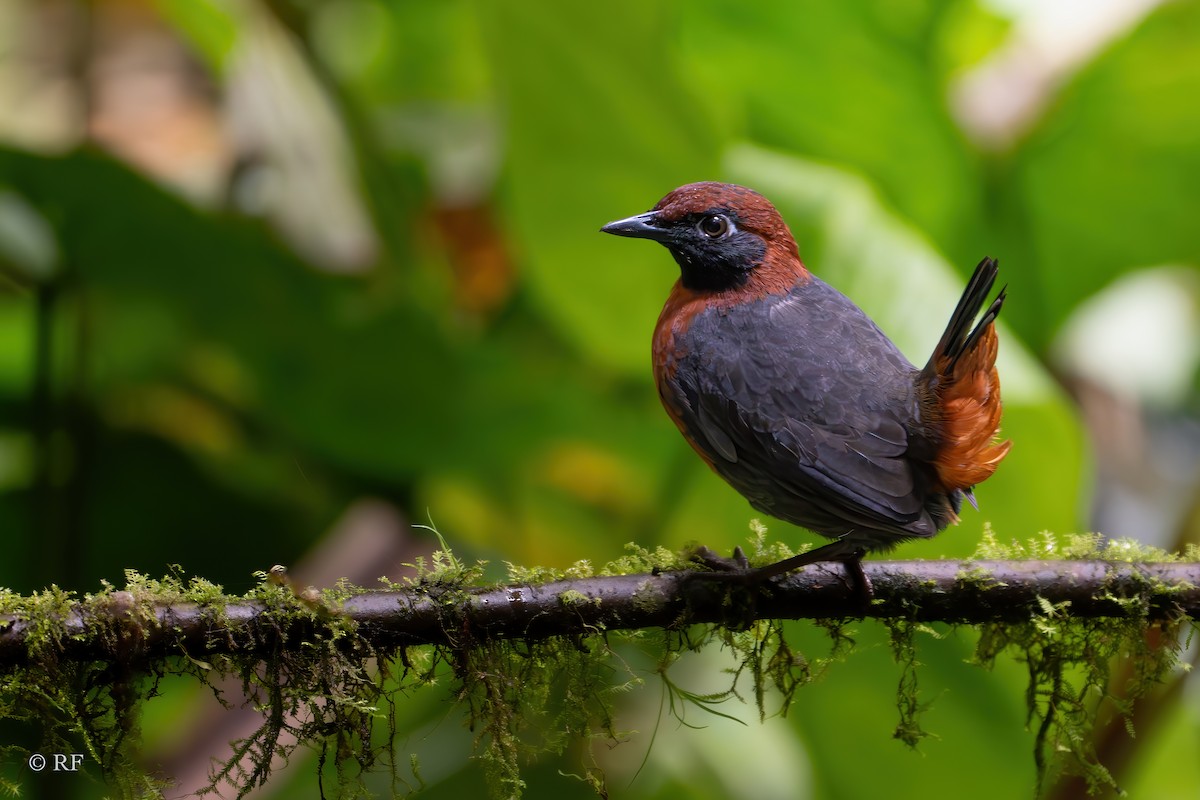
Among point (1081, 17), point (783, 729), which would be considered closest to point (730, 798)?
point (783, 729)

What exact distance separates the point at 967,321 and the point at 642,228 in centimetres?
57

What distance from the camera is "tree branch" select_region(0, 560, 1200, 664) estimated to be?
1.51 m

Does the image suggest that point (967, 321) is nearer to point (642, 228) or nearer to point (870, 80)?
point (642, 228)

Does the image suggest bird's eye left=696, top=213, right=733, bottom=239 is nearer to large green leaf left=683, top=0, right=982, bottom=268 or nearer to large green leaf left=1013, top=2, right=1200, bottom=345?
large green leaf left=683, top=0, right=982, bottom=268

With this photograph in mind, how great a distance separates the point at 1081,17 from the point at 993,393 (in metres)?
2.63

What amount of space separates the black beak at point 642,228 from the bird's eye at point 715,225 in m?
0.07

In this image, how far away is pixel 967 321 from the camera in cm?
170

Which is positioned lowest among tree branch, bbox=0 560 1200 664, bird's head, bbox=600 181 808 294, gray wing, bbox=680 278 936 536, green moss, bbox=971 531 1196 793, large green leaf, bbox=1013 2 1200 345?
green moss, bbox=971 531 1196 793

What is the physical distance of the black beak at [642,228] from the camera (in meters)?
1.81

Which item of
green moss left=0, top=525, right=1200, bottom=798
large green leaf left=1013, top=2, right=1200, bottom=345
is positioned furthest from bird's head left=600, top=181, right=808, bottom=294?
large green leaf left=1013, top=2, right=1200, bottom=345

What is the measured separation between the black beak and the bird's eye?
0.07 m

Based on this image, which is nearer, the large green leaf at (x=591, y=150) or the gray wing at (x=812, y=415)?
the gray wing at (x=812, y=415)

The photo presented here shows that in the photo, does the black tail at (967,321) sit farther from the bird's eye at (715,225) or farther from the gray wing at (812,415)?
the bird's eye at (715,225)

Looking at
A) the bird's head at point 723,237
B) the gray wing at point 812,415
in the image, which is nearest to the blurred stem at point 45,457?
the bird's head at point 723,237
